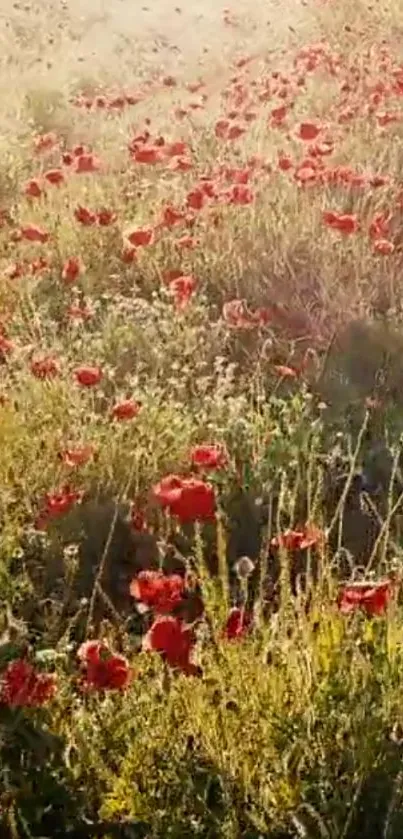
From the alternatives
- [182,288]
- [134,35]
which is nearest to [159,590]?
[182,288]

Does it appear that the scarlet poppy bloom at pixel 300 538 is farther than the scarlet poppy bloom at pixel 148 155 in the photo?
No

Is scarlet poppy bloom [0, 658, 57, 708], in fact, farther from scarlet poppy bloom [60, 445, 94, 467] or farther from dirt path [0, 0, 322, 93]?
dirt path [0, 0, 322, 93]

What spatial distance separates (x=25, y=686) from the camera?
2.16m

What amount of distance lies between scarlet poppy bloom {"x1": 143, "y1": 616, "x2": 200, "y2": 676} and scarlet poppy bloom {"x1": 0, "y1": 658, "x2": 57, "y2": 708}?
20cm

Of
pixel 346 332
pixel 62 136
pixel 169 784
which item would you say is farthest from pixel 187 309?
pixel 62 136

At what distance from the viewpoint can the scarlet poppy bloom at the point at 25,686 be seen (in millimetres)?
2166

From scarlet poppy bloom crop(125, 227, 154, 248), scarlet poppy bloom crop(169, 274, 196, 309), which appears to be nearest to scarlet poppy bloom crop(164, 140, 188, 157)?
scarlet poppy bloom crop(125, 227, 154, 248)

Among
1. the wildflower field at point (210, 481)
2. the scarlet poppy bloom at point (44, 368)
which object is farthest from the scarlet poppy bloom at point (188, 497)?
the scarlet poppy bloom at point (44, 368)

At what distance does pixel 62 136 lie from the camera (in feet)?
25.4

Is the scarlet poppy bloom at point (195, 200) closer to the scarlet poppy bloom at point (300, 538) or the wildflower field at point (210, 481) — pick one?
the wildflower field at point (210, 481)

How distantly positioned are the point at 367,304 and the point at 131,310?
30.4 inches

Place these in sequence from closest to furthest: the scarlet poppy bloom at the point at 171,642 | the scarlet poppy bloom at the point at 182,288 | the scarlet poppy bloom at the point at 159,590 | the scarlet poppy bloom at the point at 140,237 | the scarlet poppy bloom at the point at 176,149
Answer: the scarlet poppy bloom at the point at 171,642 < the scarlet poppy bloom at the point at 159,590 < the scarlet poppy bloom at the point at 182,288 < the scarlet poppy bloom at the point at 140,237 < the scarlet poppy bloom at the point at 176,149

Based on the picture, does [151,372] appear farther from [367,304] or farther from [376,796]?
[376,796]

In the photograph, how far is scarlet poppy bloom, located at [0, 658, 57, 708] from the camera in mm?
2166
